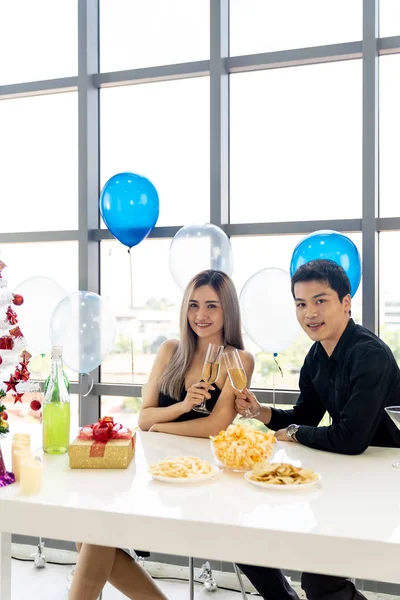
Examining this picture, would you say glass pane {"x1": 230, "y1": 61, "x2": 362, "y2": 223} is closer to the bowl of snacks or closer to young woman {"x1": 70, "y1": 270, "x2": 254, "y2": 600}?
young woman {"x1": 70, "y1": 270, "x2": 254, "y2": 600}

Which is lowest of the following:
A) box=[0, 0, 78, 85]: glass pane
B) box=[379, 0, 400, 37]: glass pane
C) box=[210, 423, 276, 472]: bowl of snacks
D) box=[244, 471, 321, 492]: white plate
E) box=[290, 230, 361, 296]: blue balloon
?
box=[244, 471, 321, 492]: white plate

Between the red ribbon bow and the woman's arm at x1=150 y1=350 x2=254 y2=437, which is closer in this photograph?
the red ribbon bow

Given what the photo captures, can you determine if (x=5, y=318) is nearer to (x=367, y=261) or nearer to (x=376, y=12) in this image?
(x=367, y=261)

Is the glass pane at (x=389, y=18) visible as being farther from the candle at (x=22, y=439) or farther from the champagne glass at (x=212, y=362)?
the candle at (x=22, y=439)

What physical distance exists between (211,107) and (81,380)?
1594mm

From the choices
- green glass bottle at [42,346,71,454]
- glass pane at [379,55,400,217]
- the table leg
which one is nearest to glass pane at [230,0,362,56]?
glass pane at [379,55,400,217]

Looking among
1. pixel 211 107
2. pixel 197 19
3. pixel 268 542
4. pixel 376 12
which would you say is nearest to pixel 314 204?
pixel 211 107

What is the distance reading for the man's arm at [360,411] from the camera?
1.89 metres

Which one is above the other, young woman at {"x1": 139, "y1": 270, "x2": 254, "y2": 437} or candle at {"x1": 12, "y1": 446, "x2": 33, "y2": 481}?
young woman at {"x1": 139, "y1": 270, "x2": 254, "y2": 437}

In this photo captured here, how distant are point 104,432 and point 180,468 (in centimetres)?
27

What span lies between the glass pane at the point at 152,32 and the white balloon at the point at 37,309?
1.36 m

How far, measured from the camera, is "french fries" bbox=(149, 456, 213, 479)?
1.58 metres

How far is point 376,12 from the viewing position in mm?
2902

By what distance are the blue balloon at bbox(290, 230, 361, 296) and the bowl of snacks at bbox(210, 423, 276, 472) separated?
98cm
